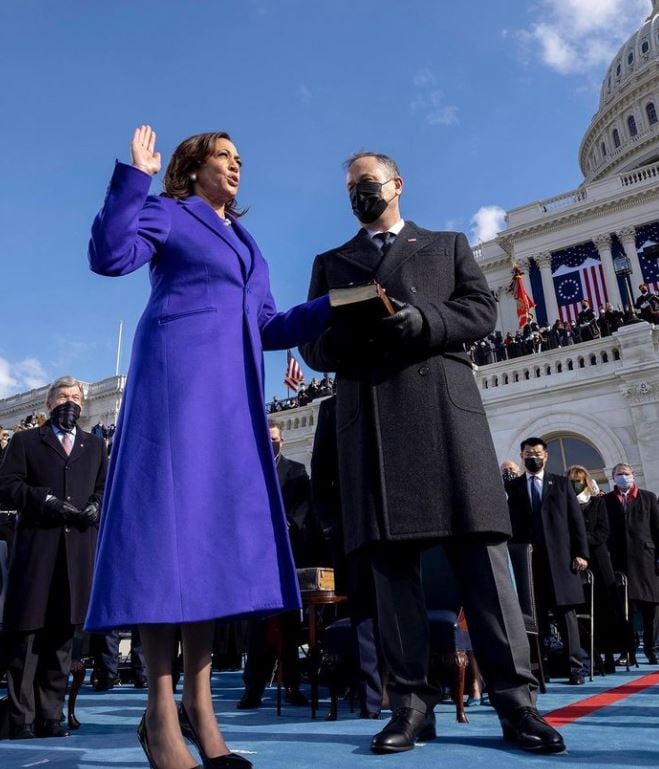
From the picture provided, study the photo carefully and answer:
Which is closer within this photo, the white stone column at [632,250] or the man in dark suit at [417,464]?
the man in dark suit at [417,464]

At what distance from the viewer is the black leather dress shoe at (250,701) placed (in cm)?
550

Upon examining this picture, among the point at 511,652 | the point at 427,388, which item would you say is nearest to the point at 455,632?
the point at 511,652

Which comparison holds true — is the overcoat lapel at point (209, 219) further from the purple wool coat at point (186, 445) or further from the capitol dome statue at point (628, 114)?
the capitol dome statue at point (628, 114)

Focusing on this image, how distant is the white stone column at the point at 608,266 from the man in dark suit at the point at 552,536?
3402 cm

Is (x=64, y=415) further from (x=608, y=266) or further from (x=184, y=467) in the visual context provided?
(x=608, y=266)

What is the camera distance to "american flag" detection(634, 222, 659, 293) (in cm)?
3762

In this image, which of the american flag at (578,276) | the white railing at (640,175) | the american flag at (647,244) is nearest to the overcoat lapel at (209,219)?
the american flag at (647,244)

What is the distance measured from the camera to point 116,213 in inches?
90.9

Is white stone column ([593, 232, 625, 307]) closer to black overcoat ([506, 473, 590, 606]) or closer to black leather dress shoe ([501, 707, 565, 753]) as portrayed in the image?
black overcoat ([506, 473, 590, 606])

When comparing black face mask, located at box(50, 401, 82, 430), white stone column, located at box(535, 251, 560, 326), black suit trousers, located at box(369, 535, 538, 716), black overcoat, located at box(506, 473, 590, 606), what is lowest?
black suit trousers, located at box(369, 535, 538, 716)

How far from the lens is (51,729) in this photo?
14.2 ft

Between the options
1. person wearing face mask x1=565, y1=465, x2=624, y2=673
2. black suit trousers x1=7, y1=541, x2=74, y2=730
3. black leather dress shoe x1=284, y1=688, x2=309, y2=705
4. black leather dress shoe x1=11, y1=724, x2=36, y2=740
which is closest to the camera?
black leather dress shoe x1=11, y1=724, x2=36, y2=740

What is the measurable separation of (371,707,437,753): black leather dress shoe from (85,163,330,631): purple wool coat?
836 mm

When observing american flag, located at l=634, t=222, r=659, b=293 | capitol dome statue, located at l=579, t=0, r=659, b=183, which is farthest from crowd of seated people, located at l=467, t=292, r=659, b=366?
capitol dome statue, located at l=579, t=0, r=659, b=183
